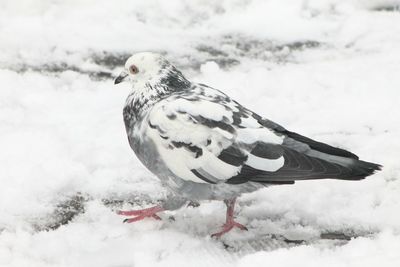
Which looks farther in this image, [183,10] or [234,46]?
[183,10]

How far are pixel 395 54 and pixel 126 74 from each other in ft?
9.62

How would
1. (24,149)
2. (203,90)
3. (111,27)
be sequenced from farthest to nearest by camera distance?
1. (111,27)
2. (24,149)
3. (203,90)

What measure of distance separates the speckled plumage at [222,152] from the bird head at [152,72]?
7.9 inches

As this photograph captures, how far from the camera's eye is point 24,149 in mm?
4707

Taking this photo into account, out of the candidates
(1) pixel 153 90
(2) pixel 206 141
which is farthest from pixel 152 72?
(2) pixel 206 141

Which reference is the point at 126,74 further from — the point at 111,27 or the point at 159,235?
the point at 111,27

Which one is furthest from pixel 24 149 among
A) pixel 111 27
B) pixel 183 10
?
pixel 183 10

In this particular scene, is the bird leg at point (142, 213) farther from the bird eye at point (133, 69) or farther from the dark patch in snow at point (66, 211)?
the bird eye at point (133, 69)

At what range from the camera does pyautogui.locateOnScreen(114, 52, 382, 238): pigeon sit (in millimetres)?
3645

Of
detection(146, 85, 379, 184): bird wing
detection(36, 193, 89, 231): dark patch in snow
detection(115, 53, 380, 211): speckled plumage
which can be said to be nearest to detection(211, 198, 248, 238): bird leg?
detection(115, 53, 380, 211): speckled plumage

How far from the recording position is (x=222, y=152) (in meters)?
3.69

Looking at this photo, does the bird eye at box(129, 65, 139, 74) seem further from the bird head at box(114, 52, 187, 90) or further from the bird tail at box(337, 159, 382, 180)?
the bird tail at box(337, 159, 382, 180)

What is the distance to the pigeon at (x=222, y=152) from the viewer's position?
3645 millimetres

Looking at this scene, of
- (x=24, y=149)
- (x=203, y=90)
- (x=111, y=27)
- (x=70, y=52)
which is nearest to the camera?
(x=203, y=90)
